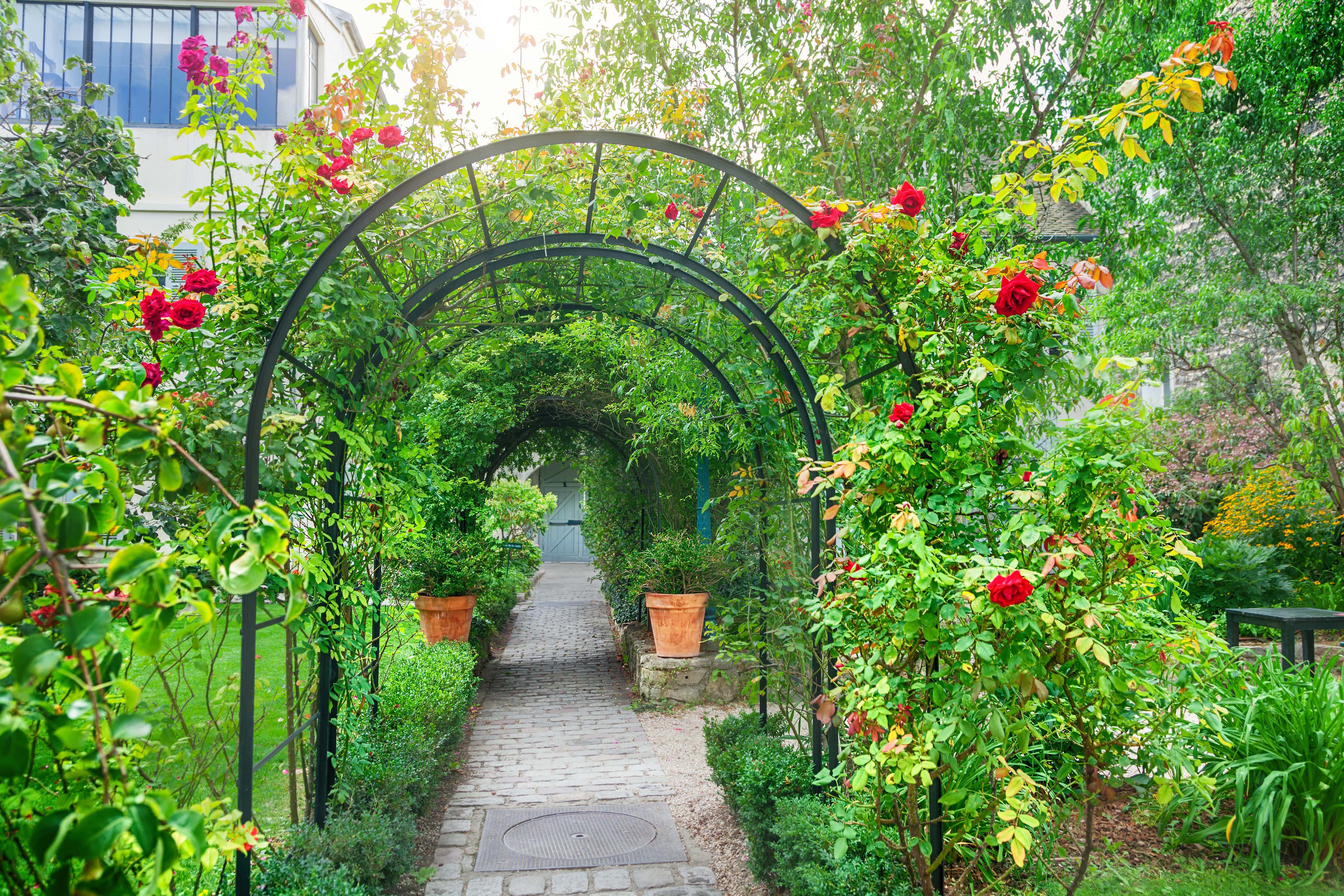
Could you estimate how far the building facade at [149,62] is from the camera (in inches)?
440

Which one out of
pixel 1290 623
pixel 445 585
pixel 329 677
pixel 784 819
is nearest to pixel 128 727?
pixel 329 677

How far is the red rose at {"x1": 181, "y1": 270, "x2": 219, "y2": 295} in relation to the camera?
2.45 metres

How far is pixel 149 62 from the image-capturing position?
11.4 metres

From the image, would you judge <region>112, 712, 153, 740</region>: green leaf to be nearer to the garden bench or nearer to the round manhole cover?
the round manhole cover

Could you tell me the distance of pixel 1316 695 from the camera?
3.07 meters

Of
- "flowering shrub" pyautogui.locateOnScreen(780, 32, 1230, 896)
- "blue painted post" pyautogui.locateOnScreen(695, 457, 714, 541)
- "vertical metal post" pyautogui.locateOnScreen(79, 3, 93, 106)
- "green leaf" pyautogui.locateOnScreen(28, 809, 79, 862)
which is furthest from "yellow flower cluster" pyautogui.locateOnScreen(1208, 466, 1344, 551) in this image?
"vertical metal post" pyautogui.locateOnScreen(79, 3, 93, 106)

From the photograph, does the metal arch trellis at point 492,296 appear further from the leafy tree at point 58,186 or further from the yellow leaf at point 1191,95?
the leafy tree at point 58,186

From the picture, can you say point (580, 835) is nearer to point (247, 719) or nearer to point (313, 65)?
point (247, 719)

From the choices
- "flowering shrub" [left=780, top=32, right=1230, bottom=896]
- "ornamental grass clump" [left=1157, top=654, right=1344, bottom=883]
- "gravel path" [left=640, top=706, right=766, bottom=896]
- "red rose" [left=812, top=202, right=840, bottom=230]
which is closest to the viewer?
"flowering shrub" [left=780, top=32, right=1230, bottom=896]

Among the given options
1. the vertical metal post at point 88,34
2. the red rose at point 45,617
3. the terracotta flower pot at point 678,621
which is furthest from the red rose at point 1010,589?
the vertical metal post at point 88,34

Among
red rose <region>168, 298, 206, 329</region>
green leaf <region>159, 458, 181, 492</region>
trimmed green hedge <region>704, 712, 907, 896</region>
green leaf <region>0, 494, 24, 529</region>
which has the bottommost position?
trimmed green hedge <region>704, 712, 907, 896</region>

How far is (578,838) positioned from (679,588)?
9.46ft

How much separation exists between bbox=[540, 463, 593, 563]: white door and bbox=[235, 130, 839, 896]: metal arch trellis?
1751cm

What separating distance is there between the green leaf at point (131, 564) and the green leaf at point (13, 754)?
0.18 m
